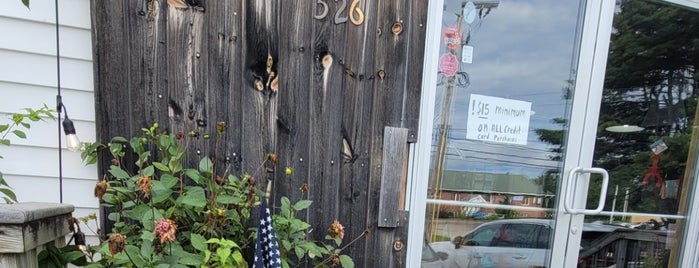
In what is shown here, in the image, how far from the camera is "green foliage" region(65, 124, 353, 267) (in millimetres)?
795

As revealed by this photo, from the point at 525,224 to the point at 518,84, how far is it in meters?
0.74

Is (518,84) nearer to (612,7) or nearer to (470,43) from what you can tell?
(470,43)

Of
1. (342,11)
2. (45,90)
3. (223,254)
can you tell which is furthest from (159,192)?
→ (342,11)

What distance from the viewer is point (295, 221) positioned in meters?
1.04

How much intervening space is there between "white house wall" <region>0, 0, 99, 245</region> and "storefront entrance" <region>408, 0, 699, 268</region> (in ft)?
4.45

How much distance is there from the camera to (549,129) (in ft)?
5.10

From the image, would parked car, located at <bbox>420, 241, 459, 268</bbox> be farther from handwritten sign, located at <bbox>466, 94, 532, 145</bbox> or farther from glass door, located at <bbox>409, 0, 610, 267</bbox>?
handwritten sign, located at <bbox>466, 94, 532, 145</bbox>

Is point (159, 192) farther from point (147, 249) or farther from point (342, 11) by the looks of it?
point (342, 11)

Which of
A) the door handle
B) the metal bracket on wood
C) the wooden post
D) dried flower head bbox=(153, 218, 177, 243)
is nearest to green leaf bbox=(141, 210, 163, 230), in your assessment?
dried flower head bbox=(153, 218, 177, 243)

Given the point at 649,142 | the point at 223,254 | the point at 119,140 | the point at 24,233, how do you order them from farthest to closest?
1. the point at 649,142
2. the point at 119,140
3. the point at 223,254
4. the point at 24,233

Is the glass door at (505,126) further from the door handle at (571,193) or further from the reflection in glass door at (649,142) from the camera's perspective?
the reflection in glass door at (649,142)

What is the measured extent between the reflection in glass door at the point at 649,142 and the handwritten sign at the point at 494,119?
48 cm

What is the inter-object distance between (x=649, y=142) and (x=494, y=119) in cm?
105

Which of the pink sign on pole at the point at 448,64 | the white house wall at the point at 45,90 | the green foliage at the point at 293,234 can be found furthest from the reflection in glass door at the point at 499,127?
the white house wall at the point at 45,90
